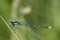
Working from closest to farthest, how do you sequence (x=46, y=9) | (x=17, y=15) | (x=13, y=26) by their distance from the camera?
1. (x=13, y=26)
2. (x=17, y=15)
3. (x=46, y=9)

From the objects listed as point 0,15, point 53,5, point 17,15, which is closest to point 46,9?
point 53,5

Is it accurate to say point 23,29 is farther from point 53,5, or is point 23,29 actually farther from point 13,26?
point 53,5

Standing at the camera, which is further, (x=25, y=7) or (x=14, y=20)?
(x=25, y=7)

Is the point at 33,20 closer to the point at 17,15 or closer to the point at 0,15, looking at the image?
the point at 17,15

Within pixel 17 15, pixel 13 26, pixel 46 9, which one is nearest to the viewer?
pixel 13 26

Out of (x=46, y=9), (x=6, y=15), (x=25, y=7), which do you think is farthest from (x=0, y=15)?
(x=46, y=9)

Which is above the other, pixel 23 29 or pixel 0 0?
pixel 0 0
